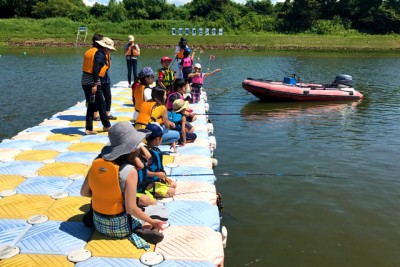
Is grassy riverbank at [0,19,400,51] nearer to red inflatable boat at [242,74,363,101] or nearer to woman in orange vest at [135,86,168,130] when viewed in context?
red inflatable boat at [242,74,363,101]

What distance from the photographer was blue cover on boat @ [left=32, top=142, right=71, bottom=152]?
22.5ft

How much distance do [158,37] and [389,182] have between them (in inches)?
1566

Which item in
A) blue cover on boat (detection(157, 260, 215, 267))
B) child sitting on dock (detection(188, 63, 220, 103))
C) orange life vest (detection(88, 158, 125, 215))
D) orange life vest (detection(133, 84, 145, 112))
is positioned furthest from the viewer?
child sitting on dock (detection(188, 63, 220, 103))

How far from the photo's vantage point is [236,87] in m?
18.0

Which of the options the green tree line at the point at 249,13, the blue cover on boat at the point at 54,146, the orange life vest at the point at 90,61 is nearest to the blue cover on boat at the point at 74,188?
the blue cover on boat at the point at 54,146

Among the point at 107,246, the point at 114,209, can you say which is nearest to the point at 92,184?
the point at 114,209

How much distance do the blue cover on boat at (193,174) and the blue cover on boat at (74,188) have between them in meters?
1.37

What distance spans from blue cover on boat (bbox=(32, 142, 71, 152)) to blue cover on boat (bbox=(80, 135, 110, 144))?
0.38 meters

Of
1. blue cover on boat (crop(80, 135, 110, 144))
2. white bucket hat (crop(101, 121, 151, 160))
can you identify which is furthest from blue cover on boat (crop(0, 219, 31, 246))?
blue cover on boat (crop(80, 135, 110, 144))

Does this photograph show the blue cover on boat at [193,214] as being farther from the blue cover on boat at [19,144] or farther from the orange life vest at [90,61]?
the orange life vest at [90,61]

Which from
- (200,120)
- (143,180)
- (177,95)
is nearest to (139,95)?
(177,95)

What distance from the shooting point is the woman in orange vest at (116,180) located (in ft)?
11.5

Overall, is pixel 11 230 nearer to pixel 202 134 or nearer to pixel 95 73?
pixel 95 73

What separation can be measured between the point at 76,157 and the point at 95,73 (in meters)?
1.91
